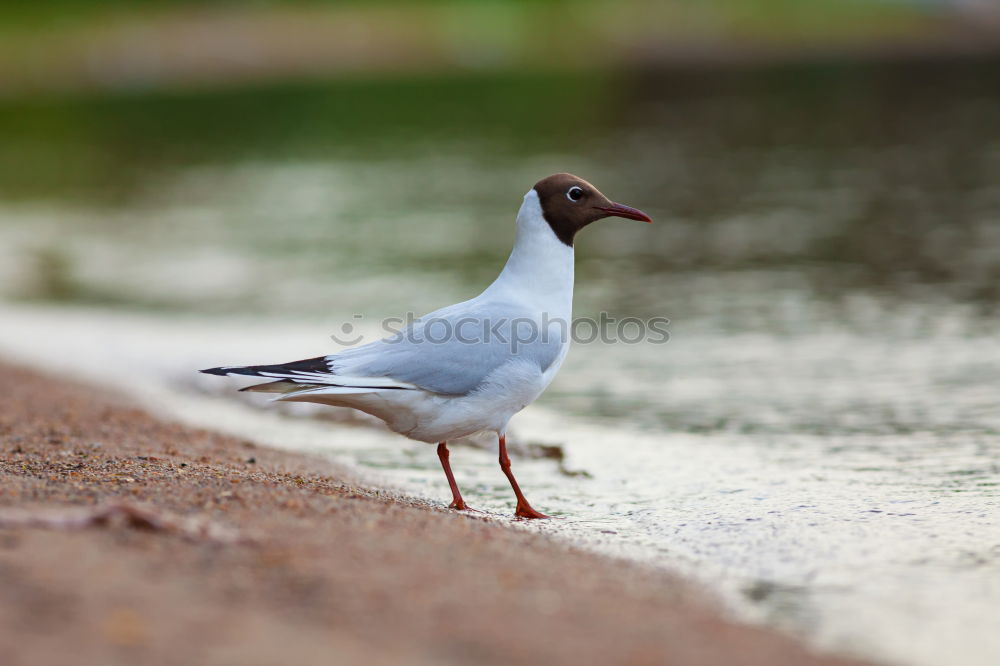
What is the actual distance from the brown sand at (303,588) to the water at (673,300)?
0.63 m

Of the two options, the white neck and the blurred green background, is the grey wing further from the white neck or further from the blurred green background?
the blurred green background

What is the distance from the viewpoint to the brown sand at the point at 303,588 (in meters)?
3.48

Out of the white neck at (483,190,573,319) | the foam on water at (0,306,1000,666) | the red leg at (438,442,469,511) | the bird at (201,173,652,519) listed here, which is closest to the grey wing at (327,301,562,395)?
the bird at (201,173,652,519)

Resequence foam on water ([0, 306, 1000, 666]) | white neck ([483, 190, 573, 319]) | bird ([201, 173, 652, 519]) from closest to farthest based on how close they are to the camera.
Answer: foam on water ([0, 306, 1000, 666]), bird ([201, 173, 652, 519]), white neck ([483, 190, 573, 319])

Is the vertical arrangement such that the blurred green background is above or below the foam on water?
above

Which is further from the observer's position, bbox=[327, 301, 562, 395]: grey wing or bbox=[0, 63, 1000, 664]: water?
bbox=[327, 301, 562, 395]: grey wing

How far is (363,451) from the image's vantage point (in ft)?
25.8

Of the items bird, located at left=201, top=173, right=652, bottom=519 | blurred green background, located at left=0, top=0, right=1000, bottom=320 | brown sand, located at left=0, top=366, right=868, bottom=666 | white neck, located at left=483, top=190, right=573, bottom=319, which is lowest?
brown sand, located at left=0, top=366, right=868, bottom=666

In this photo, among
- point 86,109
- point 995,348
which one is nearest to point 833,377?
point 995,348

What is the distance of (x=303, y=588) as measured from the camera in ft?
13.0

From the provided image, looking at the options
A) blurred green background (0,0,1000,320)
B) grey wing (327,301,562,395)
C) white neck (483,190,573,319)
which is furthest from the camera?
blurred green background (0,0,1000,320)

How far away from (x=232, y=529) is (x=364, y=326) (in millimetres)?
7329

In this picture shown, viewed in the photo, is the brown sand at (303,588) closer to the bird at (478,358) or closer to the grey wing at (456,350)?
the bird at (478,358)

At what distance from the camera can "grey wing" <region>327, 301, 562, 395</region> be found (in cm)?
575
